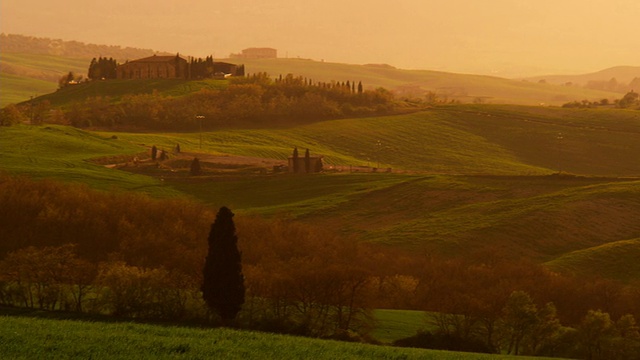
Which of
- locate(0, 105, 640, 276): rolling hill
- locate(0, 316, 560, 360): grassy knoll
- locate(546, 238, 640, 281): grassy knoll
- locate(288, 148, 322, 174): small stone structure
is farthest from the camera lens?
locate(288, 148, 322, 174): small stone structure

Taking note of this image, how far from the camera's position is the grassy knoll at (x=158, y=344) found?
35844 mm

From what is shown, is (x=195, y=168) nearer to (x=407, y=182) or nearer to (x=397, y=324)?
(x=407, y=182)

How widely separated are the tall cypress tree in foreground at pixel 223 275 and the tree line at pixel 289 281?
2.53 feet

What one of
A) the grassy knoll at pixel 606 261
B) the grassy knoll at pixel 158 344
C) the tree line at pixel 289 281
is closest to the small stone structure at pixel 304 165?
the tree line at pixel 289 281

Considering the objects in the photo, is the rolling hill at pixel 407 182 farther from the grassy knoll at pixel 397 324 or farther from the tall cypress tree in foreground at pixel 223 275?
the tall cypress tree in foreground at pixel 223 275

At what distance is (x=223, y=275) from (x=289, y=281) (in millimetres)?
6838

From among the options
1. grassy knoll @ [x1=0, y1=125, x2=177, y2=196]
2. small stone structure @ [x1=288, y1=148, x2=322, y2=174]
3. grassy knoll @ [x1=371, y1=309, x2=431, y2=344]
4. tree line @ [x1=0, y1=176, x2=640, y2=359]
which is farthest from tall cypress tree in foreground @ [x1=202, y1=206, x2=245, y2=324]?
small stone structure @ [x1=288, y1=148, x2=322, y2=174]

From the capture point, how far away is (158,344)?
37.8m

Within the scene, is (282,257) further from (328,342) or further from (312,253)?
(328,342)

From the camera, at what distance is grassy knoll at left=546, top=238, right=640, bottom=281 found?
7973cm

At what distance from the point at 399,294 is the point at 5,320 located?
32.7m

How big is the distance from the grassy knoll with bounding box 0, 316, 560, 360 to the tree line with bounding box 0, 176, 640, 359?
512 centimetres

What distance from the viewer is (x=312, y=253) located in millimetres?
82625

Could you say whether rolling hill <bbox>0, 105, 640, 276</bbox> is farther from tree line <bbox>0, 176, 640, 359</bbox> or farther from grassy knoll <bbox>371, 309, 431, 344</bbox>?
grassy knoll <bbox>371, 309, 431, 344</bbox>
